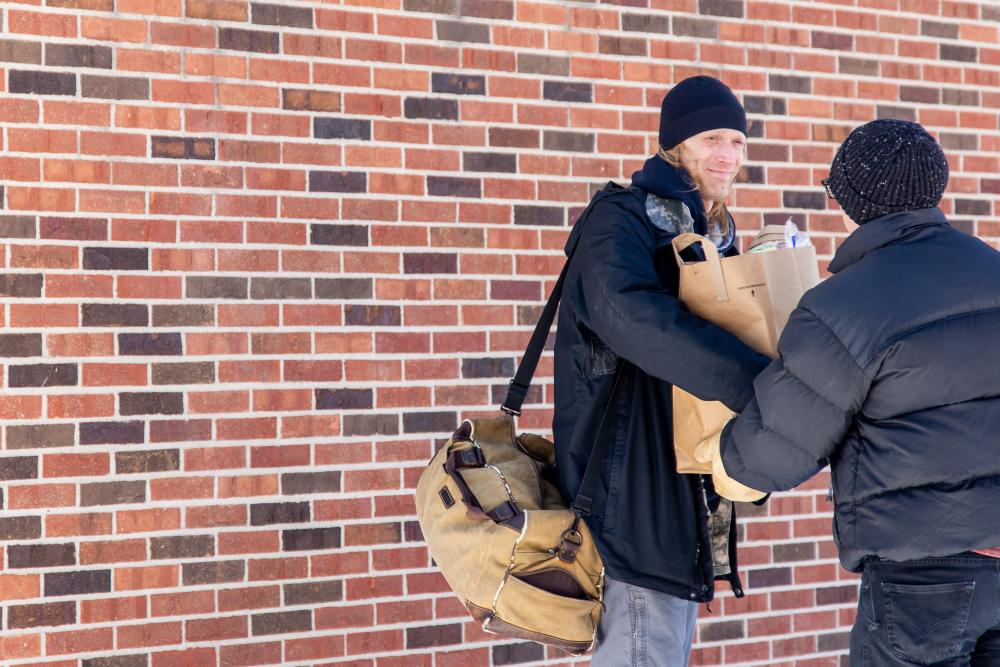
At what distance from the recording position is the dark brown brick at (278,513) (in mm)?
3039

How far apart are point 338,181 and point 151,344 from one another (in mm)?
814

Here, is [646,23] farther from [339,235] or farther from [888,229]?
[888,229]

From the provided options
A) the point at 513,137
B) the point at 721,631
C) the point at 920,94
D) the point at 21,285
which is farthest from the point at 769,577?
the point at 21,285

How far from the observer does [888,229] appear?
1.81 metres

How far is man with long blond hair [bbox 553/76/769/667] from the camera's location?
2.12m

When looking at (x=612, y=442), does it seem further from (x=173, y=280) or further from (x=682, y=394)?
(x=173, y=280)

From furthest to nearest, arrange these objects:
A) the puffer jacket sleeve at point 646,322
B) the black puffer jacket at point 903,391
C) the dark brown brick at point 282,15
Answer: the dark brown brick at point 282,15
the puffer jacket sleeve at point 646,322
the black puffer jacket at point 903,391

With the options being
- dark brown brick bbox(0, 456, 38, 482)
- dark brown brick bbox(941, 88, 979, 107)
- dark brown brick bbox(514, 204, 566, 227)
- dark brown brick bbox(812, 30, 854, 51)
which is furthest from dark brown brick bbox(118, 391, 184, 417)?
dark brown brick bbox(941, 88, 979, 107)

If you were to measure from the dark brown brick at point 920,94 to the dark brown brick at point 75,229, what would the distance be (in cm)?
314

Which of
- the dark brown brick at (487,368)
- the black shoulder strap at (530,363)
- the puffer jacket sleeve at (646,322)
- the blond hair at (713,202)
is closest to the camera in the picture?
the puffer jacket sleeve at (646,322)

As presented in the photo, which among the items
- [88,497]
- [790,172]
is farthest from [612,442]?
[790,172]

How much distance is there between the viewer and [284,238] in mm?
3074

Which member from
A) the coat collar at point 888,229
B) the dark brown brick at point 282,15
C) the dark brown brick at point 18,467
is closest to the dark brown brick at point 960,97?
the coat collar at point 888,229

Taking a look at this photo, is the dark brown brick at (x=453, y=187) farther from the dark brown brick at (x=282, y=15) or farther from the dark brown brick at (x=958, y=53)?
the dark brown brick at (x=958, y=53)
